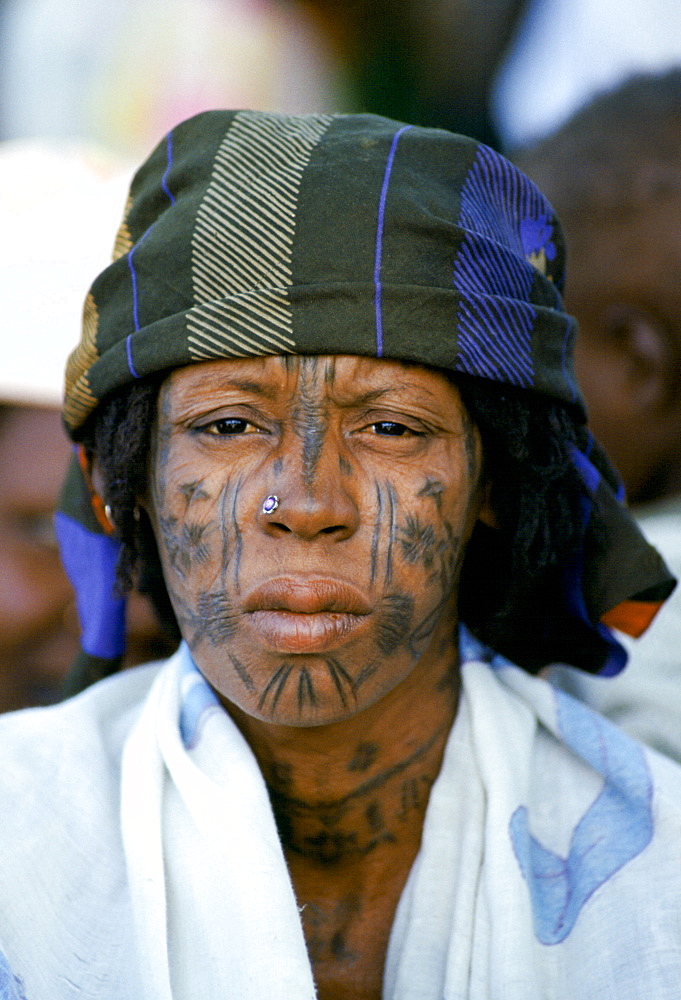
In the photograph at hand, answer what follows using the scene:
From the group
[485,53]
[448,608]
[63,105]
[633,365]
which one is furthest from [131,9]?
[448,608]

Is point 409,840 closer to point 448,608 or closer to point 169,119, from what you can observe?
point 448,608

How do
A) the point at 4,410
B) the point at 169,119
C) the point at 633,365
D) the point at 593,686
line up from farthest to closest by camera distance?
the point at 169,119
the point at 633,365
the point at 4,410
the point at 593,686

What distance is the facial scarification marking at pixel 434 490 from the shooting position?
2.01 metres

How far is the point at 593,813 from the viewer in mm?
2162

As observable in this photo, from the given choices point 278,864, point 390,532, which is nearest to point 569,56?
point 390,532

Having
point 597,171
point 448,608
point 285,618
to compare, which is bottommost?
point 448,608

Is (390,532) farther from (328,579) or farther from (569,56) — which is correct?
(569,56)

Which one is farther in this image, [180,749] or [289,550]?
[180,749]

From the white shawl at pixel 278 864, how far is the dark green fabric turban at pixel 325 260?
740 mm

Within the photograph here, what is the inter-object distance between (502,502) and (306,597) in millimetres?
638

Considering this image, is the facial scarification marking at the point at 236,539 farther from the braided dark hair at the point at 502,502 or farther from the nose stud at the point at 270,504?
the braided dark hair at the point at 502,502

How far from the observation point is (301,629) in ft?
6.06

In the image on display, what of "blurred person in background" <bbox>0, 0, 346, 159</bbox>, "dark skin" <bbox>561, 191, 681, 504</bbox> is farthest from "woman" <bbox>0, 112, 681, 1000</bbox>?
"blurred person in background" <bbox>0, 0, 346, 159</bbox>

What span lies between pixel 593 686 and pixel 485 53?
3.35 m
